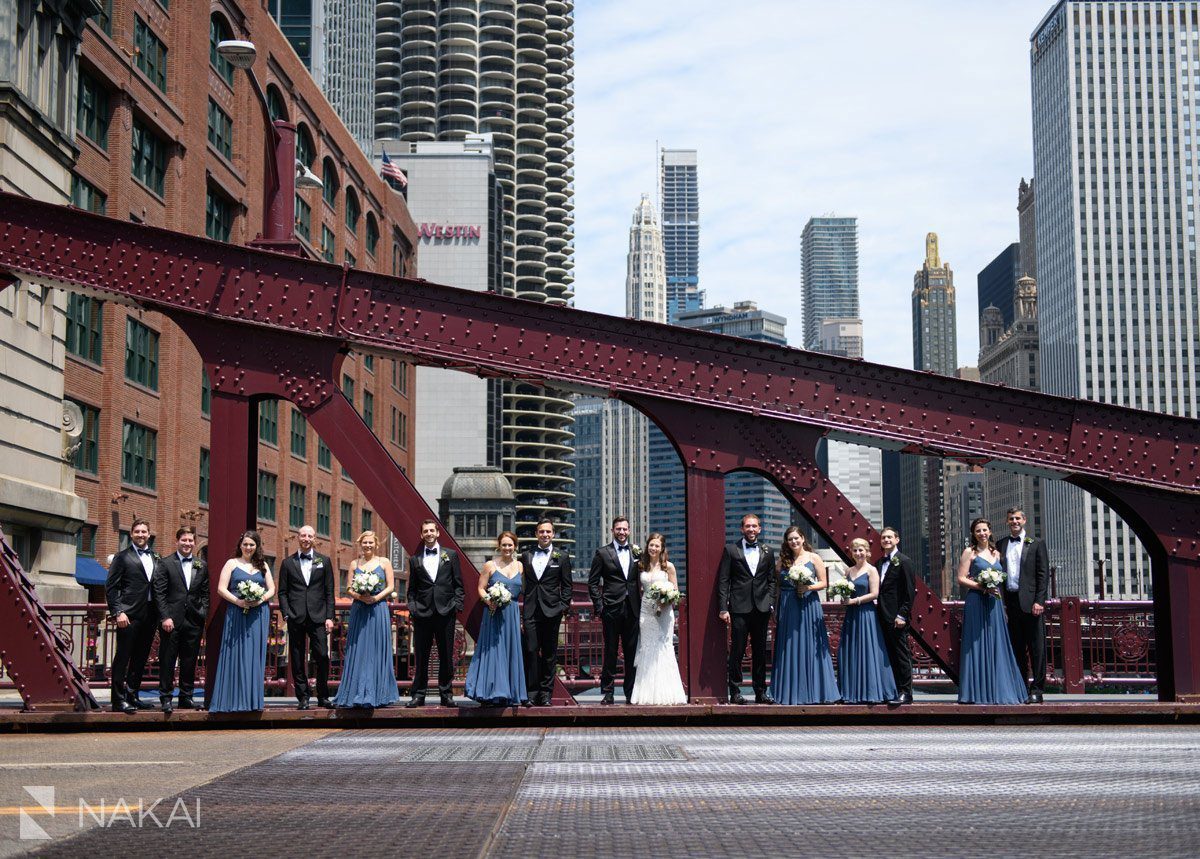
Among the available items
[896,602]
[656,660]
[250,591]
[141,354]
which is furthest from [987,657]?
[141,354]

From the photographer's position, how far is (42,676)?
14.9 metres

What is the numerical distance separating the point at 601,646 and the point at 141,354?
28.9 meters

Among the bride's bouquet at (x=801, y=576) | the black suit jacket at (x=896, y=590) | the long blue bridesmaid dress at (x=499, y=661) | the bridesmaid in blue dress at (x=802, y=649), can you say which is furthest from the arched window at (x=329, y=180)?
the black suit jacket at (x=896, y=590)

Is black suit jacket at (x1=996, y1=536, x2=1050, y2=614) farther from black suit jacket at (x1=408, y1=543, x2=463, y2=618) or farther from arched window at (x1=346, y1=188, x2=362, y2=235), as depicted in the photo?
arched window at (x1=346, y1=188, x2=362, y2=235)

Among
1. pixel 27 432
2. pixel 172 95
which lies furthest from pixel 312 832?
pixel 172 95

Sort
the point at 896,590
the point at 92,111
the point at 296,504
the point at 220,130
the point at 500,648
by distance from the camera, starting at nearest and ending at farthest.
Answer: the point at 500,648, the point at 896,590, the point at 92,111, the point at 220,130, the point at 296,504

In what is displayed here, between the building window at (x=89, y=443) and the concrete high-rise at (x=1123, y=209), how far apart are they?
513 ft

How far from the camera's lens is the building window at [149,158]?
45219 mm

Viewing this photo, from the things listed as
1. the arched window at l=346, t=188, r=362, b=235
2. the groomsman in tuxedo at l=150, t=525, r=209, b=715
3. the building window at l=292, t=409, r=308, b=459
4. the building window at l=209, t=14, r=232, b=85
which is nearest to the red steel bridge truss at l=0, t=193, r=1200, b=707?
the groomsman in tuxedo at l=150, t=525, r=209, b=715

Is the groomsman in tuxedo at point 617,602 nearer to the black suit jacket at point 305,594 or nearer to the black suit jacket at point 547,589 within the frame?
the black suit jacket at point 547,589

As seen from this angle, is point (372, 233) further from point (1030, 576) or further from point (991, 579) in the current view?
point (991, 579)

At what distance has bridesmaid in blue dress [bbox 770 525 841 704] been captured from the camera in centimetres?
1571

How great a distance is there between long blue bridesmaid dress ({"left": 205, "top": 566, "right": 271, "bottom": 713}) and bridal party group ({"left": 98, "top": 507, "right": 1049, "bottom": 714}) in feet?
0.12

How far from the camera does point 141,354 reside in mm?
45469
